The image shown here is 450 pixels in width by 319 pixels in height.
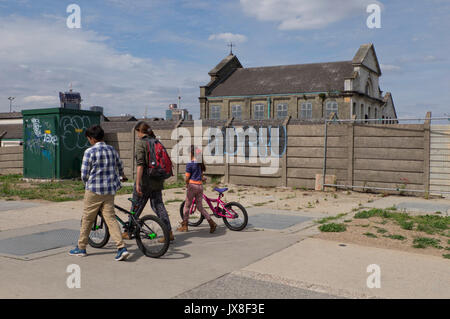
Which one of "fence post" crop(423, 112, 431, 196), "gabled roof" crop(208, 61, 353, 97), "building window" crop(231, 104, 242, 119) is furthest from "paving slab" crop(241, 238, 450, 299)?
"building window" crop(231, 104, 242, 119)

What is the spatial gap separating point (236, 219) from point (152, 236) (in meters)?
2.32

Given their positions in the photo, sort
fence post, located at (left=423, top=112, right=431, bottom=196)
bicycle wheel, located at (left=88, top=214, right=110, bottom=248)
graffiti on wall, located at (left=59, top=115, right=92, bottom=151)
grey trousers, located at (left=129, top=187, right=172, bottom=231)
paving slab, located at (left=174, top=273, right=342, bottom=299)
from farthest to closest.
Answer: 1. graffiti on wall, located at (left=59, top=115, right=92, bottom=151)
2. fence post, located at (left=423, top=112, right=431, bottom=196)
3. grey trousers, located at (left=129, top=187, right=172, bottom=231)
4. bicycle wheel, located at (left=88, top=214, right=110, bottom=248)
5. paving slab, located at (left=174, top=273, right=342, bottom=299)

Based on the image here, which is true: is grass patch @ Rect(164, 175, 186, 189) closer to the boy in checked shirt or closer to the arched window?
the boy in checked shirt

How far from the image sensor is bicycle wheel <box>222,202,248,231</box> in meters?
7.81

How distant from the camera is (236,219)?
7.92 metres

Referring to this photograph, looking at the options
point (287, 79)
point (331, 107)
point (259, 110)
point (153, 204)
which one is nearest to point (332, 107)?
point (331, 107)

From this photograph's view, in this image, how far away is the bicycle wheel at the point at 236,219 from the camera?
7.81 metres

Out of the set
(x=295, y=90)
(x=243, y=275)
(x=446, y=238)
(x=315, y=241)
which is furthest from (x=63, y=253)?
(x=295, y=90)

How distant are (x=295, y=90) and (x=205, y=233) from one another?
3876 centimetres

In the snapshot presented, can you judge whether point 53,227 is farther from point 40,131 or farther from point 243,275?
point 40,131

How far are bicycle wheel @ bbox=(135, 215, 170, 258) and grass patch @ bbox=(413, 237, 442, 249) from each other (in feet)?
12.3

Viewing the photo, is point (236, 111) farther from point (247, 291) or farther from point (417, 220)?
point (247, 291)

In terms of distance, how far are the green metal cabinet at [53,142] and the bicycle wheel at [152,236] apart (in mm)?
11395
